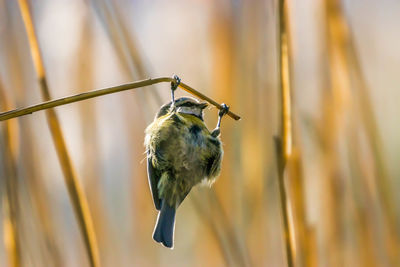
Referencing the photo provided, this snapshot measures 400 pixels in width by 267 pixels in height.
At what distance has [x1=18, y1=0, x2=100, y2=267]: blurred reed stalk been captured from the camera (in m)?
1.28

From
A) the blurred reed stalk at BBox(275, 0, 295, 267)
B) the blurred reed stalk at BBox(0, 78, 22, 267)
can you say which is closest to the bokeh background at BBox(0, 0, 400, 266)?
the blurred reed stalk at BBox(0, 78, 22, 267)

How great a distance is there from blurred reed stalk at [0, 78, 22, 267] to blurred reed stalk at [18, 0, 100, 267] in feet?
0.77

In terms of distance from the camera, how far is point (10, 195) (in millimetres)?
1491

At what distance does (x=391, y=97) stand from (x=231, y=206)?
79 centimetres

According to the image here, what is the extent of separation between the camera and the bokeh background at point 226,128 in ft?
5.22

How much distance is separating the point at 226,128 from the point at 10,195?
82 cm

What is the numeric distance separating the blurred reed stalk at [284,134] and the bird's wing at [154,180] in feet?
1.28

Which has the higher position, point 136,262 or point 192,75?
point 192,75

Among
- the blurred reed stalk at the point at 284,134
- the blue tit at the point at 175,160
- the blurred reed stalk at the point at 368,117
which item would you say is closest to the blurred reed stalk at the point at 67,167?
the blue tit at the point at 175,160

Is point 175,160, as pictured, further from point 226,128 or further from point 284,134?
point 226,128

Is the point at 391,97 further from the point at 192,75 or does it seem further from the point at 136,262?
the point at 136,262

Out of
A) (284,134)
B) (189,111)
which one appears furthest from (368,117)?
(189,111)

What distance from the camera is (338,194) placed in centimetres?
171

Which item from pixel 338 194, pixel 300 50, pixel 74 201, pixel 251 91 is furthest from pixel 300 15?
pixel 74 201
